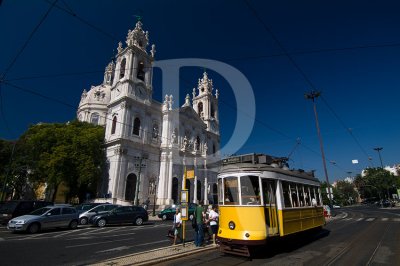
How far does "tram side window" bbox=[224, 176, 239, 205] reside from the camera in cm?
850

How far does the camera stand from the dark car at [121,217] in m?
17.3

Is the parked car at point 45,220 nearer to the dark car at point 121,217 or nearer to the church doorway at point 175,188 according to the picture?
the dark car at point 121,217

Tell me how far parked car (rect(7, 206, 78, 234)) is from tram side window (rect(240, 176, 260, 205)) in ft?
39.7

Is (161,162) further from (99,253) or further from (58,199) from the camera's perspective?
(99,253)

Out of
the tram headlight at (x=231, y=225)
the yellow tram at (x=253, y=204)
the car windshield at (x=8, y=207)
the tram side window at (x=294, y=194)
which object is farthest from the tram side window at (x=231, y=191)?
the car windshield at (x=8, y=207)

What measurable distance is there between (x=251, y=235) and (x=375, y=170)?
318 ft

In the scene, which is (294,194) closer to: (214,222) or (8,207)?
(214,222)

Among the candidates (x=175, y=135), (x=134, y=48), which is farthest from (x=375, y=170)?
(x=134, y=48)

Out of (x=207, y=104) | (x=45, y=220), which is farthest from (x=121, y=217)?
(x=207, y=104)

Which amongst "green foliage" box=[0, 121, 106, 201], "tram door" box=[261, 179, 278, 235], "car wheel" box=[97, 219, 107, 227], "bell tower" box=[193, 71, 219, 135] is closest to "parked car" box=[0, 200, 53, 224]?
"car wheel" box=[97, 219, 107, 227]

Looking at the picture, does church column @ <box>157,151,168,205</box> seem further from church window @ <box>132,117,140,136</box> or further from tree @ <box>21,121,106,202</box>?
tree @ <box>21,121,106,202</box>

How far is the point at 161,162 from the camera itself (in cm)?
4091

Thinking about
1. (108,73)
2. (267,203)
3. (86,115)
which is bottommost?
(267,203)

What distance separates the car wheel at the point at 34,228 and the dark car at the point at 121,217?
374cm
